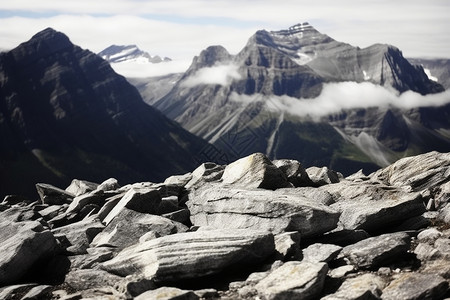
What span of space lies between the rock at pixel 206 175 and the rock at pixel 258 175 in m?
3.74

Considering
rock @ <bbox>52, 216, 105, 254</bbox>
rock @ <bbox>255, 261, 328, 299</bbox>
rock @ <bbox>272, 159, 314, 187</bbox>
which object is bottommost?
rock @ <bbox>52, 216, 105, 254</bbox>

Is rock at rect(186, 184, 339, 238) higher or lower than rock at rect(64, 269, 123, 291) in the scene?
higher

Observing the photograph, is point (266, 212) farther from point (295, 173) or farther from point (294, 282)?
point (295, 173)

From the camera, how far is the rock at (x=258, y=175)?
3002cm

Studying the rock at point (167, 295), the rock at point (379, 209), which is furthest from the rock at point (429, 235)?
the rock at point (167, 295)

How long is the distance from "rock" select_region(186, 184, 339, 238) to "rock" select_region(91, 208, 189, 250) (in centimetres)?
261

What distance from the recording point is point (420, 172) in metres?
36.0

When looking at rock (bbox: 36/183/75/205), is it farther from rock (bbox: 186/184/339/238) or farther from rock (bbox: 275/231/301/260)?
rock (bbox: 275/231/301/260)

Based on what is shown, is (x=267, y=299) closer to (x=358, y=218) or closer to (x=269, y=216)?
(x=269, y=216)

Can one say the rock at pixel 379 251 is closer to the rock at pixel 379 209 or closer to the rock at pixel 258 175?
the rock at pixel 379 209

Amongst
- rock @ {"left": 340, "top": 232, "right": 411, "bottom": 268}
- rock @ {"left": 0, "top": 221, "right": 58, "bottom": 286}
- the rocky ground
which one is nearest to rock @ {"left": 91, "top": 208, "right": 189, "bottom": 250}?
the rocky ground

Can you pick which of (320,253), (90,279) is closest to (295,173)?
(320,253)

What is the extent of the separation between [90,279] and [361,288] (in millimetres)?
13660

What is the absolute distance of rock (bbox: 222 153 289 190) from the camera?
30.0m
